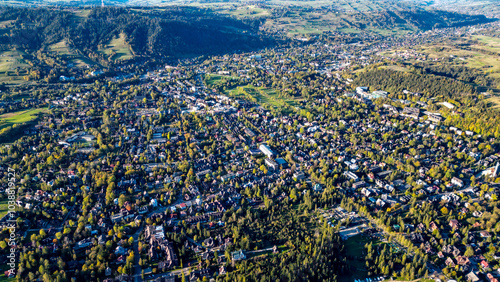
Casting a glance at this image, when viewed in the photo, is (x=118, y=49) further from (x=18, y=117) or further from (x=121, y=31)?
(x=18, y=117)

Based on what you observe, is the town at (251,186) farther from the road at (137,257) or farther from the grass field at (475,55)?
the grass field at (475,55)

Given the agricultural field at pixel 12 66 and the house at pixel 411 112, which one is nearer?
the house at pixel 411 112

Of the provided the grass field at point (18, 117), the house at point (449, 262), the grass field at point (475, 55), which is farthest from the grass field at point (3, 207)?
the grass field at point (475, 55)

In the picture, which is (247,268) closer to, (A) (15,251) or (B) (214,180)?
(B) (214,180)

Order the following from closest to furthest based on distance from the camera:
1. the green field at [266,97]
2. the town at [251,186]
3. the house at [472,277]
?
1. the house at [472,277]
2. the town at [251,186]
3. the green field at [266,97]

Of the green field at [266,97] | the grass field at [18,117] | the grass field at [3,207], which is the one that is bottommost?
the grass field at [3,207]

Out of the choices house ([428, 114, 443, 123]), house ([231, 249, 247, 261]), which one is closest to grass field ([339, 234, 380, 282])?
house ([231, 249, 247, 261])

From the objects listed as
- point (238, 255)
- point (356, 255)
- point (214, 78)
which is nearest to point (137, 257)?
point (238, 255)
